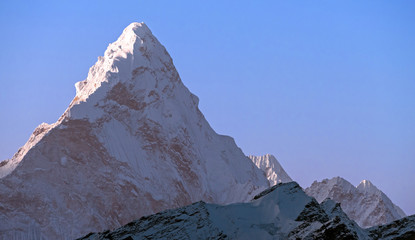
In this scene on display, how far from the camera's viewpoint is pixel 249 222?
2783 inches

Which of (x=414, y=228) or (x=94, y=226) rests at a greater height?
(x=94, y=226)

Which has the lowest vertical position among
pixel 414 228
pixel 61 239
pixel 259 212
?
pixel 414 228

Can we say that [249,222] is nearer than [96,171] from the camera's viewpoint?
Yes

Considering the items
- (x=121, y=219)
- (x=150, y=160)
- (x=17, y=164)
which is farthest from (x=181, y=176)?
(x=17, y=164)

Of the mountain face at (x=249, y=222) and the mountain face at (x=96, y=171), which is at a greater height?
the mountain face at (x=96, y=171)

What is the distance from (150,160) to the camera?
194250mm

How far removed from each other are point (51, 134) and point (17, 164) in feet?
33.6

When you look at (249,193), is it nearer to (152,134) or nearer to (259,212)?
(152,134)

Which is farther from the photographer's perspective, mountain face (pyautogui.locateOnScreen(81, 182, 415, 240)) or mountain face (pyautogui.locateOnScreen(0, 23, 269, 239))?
mountain face (pyautogui.locateOnScreen(0, 23, 269, 239))

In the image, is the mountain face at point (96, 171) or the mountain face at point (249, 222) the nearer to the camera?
the mountain face at point (249, 222)

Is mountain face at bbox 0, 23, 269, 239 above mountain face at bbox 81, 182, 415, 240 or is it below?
above

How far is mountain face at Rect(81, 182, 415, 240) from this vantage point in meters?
67.9

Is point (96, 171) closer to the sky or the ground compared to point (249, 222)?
closer to the sky

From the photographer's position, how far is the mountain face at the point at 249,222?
67.9 m
